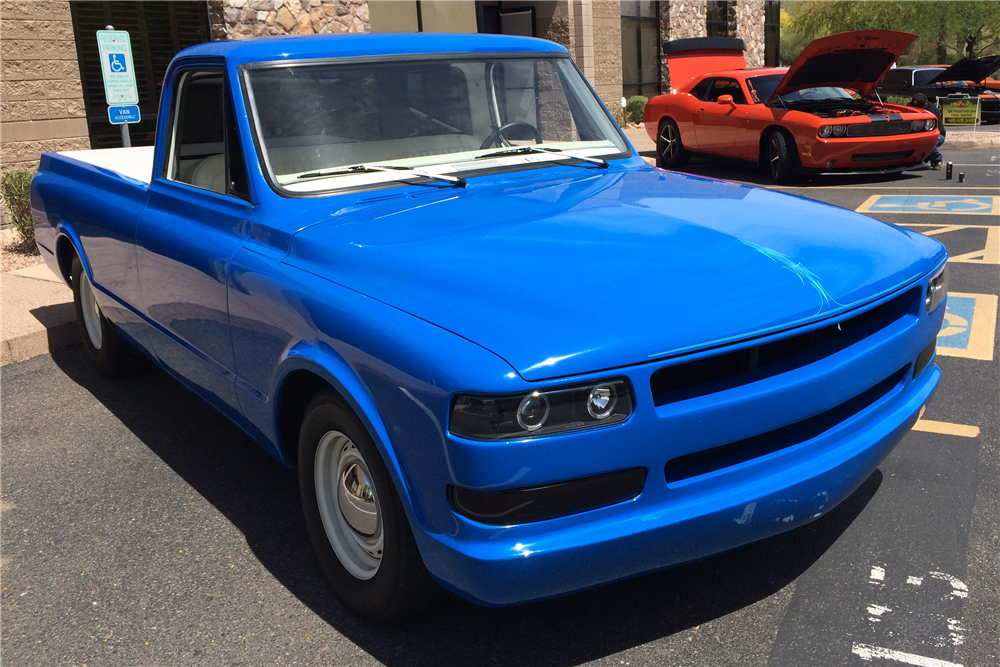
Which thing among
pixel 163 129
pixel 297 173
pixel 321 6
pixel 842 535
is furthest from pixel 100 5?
pixel 842 535

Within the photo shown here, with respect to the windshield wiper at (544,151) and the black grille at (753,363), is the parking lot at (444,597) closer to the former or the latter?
the black grille at (753,363)

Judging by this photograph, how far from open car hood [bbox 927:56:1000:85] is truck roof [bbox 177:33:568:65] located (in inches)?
524

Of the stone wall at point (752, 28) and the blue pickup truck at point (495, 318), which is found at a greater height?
the stone wall at point (752, 28)

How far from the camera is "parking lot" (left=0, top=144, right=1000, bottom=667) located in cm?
259

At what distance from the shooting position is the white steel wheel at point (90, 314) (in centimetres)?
511

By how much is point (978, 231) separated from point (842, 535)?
619 centimetres

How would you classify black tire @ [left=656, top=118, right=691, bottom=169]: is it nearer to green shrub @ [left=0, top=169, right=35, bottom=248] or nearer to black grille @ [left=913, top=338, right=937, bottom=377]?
green shrub @ [left=0, top=169, right=35, bottom=248]

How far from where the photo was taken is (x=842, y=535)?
3.10 meters

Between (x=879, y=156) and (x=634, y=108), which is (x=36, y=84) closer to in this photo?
(x=879, y=156)

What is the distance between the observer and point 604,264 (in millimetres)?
2520

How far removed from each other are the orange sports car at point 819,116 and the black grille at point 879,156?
1 centimetres

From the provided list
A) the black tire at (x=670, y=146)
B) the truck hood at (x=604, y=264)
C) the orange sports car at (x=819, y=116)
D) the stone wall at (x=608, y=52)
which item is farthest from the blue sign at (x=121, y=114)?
the stone wall at (x=608, y=52)

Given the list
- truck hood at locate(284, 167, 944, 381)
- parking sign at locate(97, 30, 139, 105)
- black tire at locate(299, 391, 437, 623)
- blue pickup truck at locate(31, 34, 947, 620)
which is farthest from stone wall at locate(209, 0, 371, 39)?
black tire at locate(299, 391, 437, 623)

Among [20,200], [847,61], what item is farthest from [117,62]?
[847,61]
